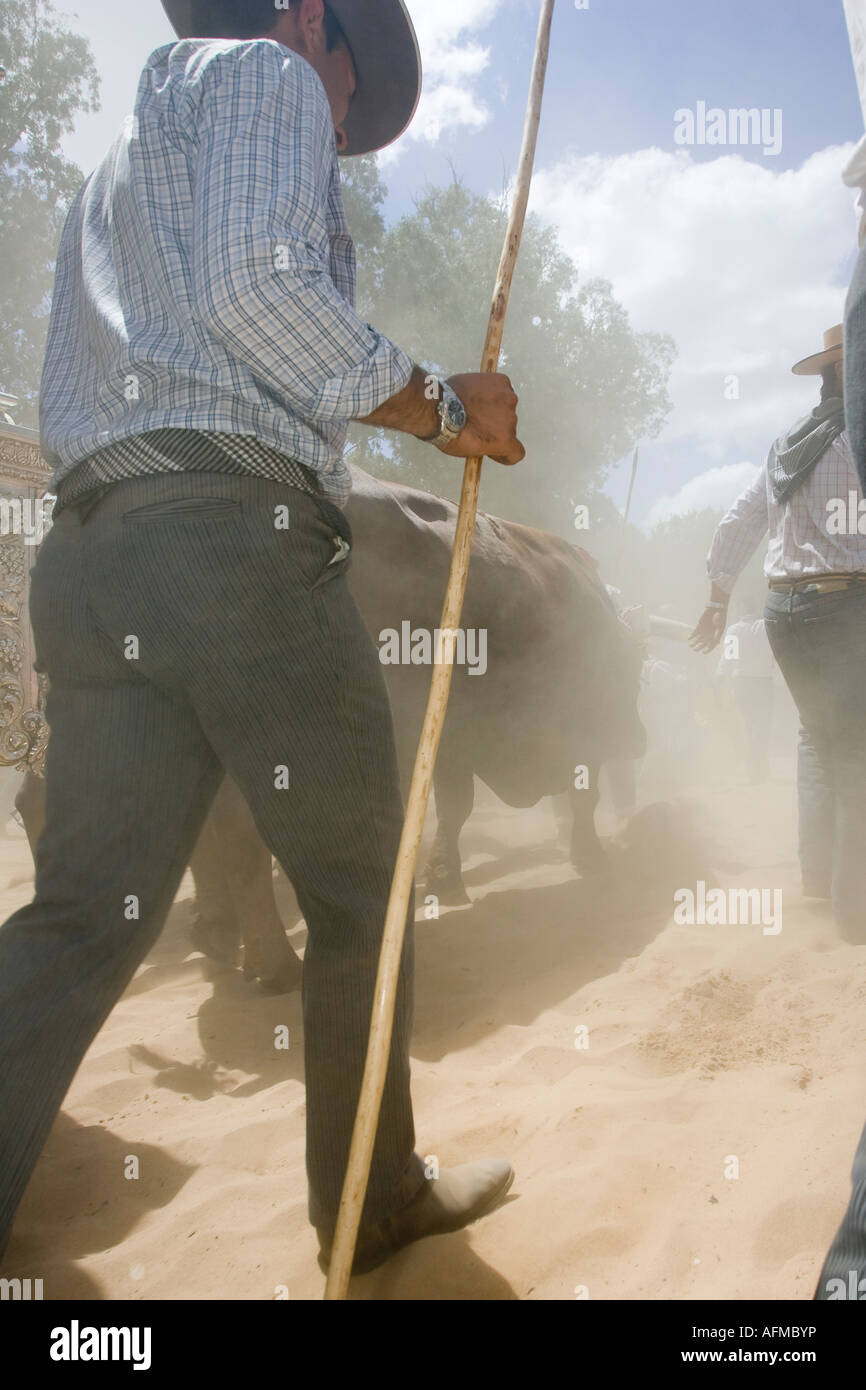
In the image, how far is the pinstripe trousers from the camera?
138 centimetres

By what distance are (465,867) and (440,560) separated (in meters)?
2.91

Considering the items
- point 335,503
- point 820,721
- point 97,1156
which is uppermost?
point 335,503

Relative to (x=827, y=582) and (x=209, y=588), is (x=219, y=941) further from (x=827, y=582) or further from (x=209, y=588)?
(x=827, y=582)

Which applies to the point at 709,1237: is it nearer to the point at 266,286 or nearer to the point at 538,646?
the point at 266,286

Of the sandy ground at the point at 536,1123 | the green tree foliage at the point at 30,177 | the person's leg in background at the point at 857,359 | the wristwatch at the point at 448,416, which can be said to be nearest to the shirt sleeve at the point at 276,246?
the wristwatch at the point at 448,416

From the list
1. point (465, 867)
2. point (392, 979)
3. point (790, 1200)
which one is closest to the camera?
point (392, 979)

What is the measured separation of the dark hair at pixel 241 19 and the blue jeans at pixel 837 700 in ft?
8.87

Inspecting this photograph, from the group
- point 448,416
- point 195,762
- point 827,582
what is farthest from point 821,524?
point 195,762

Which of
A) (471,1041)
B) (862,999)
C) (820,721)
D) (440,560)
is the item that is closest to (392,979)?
(471,1041)

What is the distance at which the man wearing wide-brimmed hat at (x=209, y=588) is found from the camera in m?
1.37

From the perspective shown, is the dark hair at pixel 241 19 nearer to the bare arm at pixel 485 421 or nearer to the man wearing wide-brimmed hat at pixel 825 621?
the bare arm at pixel 485 421

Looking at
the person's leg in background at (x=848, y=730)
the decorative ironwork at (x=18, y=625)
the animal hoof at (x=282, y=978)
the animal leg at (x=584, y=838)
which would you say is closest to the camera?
the animal hoof at (x=282, y=978)

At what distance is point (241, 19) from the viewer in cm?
179

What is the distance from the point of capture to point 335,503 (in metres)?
1.64
